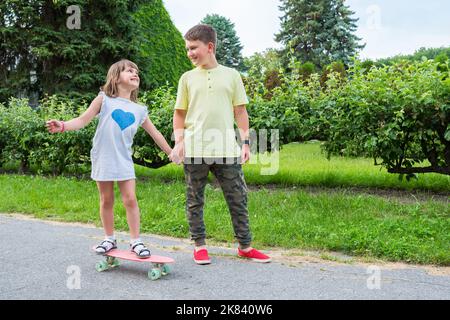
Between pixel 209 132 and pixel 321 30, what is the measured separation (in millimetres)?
38375

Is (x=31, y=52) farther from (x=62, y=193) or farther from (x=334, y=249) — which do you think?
(x=334, y=249)

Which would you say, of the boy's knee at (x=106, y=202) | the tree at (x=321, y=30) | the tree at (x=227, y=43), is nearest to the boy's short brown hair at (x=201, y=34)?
the boy's knee at (x=106, y=202)

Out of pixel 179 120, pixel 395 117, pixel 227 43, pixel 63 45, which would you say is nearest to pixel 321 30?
pixel 227 43

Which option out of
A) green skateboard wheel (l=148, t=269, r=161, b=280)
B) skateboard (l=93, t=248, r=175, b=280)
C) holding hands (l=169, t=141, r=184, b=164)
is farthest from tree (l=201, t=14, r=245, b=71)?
green skateboard wheel (l=148, t=269, r=161, b=280)

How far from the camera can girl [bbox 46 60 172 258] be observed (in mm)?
4008

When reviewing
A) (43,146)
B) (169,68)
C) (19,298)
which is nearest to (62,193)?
(43,146)

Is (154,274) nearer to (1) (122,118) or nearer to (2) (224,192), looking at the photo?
(2) (224,192)

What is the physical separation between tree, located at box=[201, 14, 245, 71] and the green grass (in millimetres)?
39044

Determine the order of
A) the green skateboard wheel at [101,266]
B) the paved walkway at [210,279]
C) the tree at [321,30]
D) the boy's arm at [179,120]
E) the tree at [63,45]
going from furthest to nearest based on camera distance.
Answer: the tree at [321,30]
the tree at [63,45]
the boy's arm at [179,120]
the green skateboard wheel at [101,266]
the paved walkway at [210,279]

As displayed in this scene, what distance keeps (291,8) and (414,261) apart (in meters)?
40.1

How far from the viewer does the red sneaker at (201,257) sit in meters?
4.16

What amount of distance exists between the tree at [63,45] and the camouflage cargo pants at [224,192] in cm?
1407

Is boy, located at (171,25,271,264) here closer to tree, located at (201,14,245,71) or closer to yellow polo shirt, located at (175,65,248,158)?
yellow polo shirt, located at (175,65,248,158)

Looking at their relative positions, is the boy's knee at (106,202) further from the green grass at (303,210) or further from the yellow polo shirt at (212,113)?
the green grass at (303,210)
